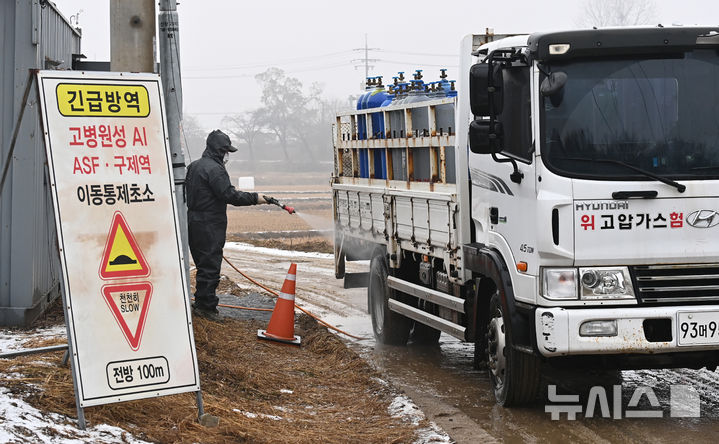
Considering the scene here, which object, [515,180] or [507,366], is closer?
[515,180]

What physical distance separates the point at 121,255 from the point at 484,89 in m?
2.89

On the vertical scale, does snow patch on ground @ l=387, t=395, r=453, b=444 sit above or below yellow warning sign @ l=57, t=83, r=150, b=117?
below

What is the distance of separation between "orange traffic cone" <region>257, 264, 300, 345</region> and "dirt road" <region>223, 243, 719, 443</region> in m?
0.85

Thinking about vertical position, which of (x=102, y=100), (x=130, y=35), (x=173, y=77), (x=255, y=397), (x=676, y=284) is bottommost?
(x=255, y=397)

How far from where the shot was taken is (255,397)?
27.0ft

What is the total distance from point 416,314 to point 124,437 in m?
4.68

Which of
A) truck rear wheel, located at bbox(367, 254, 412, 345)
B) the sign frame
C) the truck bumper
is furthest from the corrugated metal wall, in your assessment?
the truck bumper

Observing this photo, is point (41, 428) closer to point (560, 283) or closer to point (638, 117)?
point (560, 283)

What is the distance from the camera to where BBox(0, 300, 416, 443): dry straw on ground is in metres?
6.64

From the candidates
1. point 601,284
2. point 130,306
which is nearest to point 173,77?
point 130,306

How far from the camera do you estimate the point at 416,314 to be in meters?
10.4

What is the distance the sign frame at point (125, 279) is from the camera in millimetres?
6324

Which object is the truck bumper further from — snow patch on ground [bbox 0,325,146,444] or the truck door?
snow patch on ground [bbox 0,325,146,444]

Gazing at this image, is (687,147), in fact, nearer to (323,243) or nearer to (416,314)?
(416,314)
